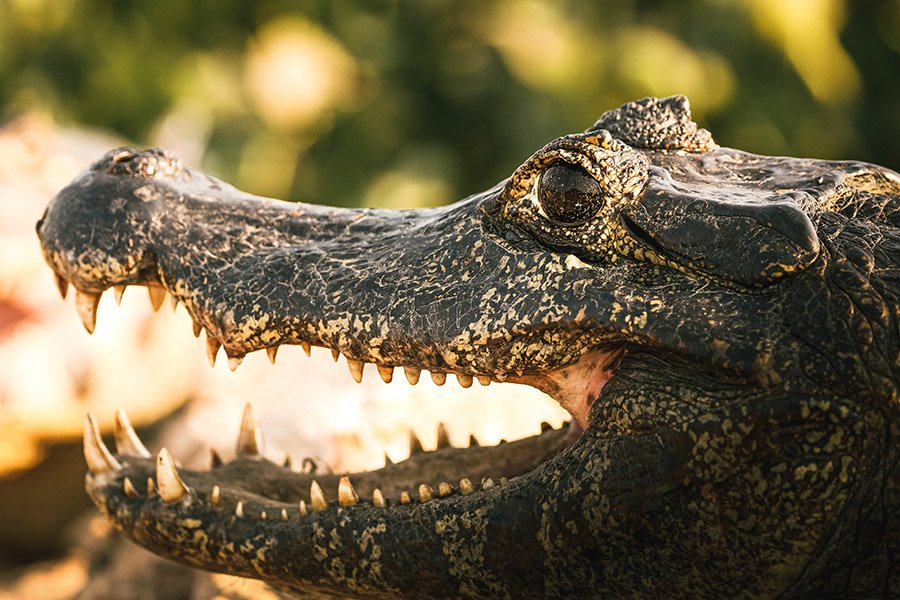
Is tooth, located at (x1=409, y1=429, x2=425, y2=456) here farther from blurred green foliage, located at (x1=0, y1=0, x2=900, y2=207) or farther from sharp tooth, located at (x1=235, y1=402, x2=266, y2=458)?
blurred green foliage, located at (x1=0, y1=0, x2=900, y2=207)

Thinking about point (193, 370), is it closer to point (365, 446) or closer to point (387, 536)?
point (365, 446)

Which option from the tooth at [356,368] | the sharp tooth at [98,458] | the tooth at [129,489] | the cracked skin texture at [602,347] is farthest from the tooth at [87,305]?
the tooth at [356,368]

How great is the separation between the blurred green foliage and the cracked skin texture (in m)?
Result: 5.78

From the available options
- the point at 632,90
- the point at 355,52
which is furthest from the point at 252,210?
the point at 355,52

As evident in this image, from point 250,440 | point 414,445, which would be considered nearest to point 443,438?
point 414,445

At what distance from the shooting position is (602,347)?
191cm

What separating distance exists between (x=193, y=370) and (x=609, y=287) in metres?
2.52

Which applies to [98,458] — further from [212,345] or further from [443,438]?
[443,438]

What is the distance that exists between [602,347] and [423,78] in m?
7.33

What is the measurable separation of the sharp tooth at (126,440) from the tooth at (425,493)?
2.44ft

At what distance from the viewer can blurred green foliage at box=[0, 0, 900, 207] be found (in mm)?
8117

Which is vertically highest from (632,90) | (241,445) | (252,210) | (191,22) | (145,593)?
(191,22)

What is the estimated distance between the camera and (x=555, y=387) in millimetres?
2025

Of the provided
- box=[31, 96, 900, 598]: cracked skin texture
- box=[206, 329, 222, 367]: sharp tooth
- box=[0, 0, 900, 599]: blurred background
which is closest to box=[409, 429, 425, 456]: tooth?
box=[31, 96, 900, 598]: cracked skin texture
